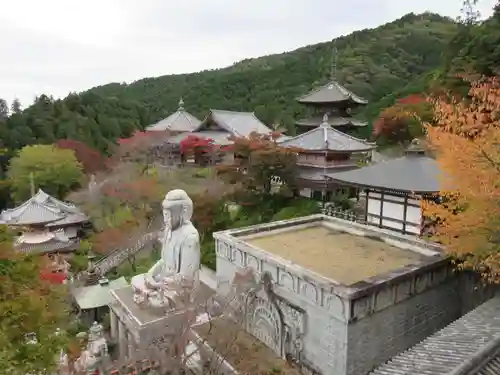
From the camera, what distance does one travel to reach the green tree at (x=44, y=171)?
30.2m

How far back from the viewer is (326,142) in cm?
1944

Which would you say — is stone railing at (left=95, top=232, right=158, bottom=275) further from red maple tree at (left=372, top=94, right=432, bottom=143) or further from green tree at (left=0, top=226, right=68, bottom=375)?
red maple tree at (left=372, top=94, right=432, bottom=143)

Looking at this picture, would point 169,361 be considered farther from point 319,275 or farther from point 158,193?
point 158,193

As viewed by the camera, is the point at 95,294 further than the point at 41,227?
No

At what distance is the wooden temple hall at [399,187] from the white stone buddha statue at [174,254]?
5237 mm

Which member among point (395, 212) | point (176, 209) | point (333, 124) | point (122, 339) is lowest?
point (122, 339)

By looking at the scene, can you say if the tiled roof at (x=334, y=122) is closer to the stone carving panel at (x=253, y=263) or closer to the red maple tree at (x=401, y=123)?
the red maple tree at (x=401, y=123)

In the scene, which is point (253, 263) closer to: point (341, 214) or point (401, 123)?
point (341, 214)

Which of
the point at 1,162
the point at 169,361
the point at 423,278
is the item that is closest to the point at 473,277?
the point at 423,278

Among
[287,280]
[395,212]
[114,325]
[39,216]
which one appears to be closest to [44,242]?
[39,216]

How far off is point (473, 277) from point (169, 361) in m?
7.93

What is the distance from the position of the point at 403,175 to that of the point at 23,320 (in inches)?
410

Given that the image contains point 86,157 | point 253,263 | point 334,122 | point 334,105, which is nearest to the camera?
point 253,263

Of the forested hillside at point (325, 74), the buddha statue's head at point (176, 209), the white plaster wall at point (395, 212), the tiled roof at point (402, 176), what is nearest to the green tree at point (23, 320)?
the buddha statue's head at point (176, 209)
